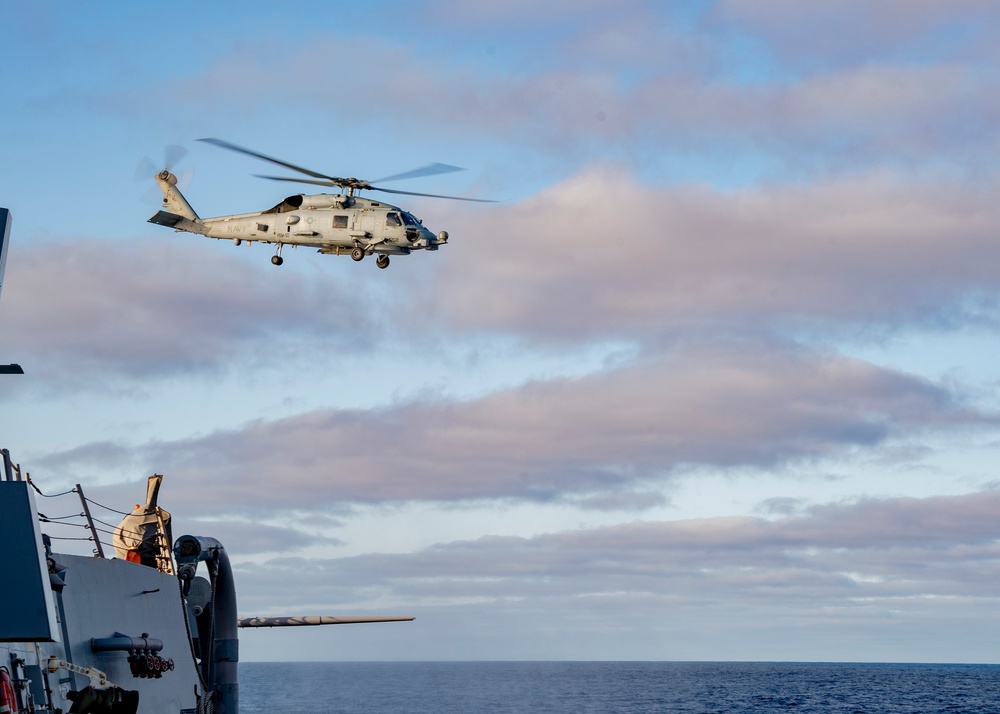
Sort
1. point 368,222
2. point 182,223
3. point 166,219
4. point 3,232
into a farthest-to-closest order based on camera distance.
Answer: point 182,223
point 166,219
point 368,222
point 3,232

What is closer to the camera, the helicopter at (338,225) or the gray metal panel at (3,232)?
the gray metal panel at (3,232)

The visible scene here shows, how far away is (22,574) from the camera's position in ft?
29.1

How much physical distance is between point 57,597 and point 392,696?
11580 cm

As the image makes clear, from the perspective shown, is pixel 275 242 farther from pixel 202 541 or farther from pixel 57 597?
pixel 57 597

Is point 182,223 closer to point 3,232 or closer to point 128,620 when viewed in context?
point 128,620

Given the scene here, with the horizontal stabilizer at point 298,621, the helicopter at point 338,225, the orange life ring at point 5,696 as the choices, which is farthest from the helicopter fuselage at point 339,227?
the orange life ring at point 5,696

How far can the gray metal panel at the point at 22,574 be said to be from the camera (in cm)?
874

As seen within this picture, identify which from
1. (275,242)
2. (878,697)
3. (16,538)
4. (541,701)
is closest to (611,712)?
(541,701)

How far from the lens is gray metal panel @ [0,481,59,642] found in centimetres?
874

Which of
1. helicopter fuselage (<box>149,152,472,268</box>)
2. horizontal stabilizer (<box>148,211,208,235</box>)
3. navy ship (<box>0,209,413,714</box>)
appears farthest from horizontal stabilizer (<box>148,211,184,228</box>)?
navy ship (<box>0,209,413,714</box>)

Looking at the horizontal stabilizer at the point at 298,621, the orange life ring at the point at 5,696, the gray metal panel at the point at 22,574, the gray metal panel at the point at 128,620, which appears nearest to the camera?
the gray metal panel at the point at 22,574

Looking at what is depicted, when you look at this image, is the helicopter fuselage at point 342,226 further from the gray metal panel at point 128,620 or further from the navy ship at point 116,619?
the gray metal panel at point 128,620

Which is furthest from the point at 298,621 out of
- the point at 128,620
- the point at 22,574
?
the point at 22,574

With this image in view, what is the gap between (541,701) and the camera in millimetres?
113938
